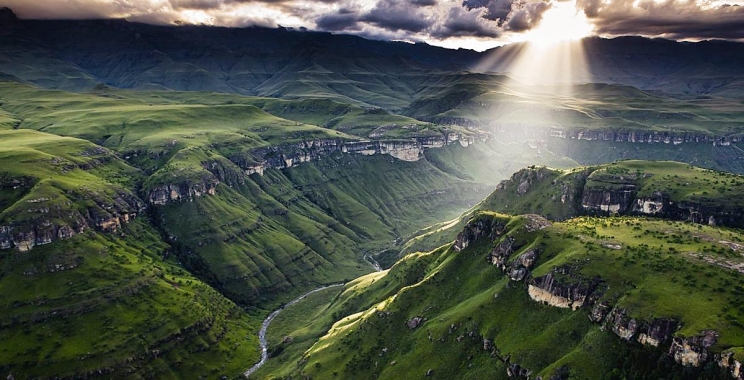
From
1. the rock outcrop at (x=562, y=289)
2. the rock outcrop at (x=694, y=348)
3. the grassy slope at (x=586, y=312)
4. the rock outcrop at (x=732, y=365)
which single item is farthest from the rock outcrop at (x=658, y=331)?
the rock outcrop at (x=562, y=289)

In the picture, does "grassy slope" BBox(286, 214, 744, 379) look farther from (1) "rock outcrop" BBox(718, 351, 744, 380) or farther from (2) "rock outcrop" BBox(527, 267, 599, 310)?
(1) "rock outcrop" BBox(718, 351, 744, 380)

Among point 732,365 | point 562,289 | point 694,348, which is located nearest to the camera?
point 732,365

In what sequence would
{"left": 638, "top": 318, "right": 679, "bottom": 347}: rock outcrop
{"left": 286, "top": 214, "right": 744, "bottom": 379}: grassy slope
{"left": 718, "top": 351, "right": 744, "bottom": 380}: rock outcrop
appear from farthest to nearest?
1. {"left": 286, "top": 214, "right": 744, "bottom": 379}: grassy slope
2. {"left": 638, "top": 318, "right": 679, "bottom": 347}: rock outcrop
3. {"left": 718, "top": 351, "right": 744, "bottom": 380}: rock outcrop

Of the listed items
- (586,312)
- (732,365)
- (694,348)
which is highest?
(732,365)

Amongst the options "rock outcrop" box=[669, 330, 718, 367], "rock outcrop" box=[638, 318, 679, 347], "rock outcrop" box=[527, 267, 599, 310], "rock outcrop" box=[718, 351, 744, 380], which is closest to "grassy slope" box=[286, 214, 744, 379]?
"rock outcrop" box=[669, 330, 718, 367]

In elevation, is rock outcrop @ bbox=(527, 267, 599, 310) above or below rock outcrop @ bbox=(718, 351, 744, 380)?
below

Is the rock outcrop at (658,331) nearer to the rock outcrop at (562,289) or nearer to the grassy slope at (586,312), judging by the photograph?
the grassy slope at (586,312)

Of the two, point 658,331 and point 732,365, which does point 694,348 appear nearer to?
point 732,365

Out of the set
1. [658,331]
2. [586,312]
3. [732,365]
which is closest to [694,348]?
[732,365]

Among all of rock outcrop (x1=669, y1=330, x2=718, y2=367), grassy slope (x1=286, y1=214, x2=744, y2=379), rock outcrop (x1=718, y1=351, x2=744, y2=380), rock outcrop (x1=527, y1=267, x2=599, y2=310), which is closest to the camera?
rock outcrop (x1=718, y1=351, x2=744, y2=380)

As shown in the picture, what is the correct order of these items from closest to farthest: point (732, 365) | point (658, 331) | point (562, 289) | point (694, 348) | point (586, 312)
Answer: point (732, 365), point (694, 348), point (658, 331), point (586, 312), point (562, 289)

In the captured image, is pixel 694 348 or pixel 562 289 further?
pixel 562 289

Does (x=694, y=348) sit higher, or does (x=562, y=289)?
Result: (x=694, y=348)
